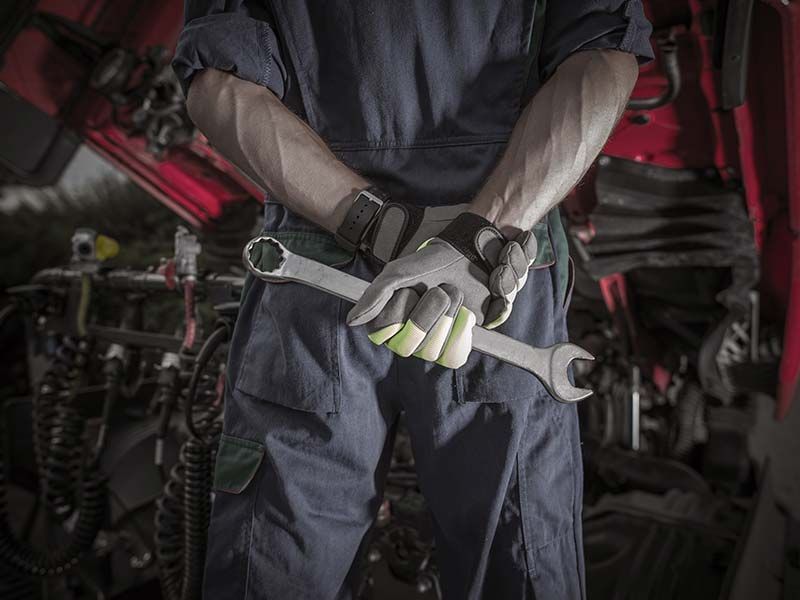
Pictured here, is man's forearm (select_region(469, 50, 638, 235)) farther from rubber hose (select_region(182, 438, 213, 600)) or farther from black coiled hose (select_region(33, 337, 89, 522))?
black coiled hose (select_region(33, 337, 89, 522))

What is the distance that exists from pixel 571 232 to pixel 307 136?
1372 mm

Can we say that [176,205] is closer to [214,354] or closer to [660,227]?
[214,354]

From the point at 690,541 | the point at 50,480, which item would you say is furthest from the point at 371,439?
the point at 50,480

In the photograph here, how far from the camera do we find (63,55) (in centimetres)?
235

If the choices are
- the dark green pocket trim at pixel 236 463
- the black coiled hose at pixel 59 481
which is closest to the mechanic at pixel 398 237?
the dark green pocket trim at pixel 236 463

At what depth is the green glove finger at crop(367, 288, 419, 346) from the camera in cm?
63

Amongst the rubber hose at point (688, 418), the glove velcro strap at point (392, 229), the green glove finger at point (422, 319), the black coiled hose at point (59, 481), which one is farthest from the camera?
the rubber hose at point (688, 418)

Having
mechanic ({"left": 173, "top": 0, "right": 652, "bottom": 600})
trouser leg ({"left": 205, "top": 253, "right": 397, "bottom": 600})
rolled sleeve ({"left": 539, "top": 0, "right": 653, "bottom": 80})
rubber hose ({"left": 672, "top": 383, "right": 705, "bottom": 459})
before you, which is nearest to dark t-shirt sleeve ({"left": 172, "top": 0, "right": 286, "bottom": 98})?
mechanic ({"left": 173, "top": 0, "right": 652, "bottom": 600})

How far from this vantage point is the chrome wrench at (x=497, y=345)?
679 mm

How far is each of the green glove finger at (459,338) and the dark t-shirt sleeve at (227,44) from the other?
1.63ft

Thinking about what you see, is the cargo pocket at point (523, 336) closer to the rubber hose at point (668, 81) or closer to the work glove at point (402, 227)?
the work glove at point (402, 227)

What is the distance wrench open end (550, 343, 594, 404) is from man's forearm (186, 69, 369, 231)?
0.36 m

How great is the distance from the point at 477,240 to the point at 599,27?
1.21 feet

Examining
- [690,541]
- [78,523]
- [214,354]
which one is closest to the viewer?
[214,354]
